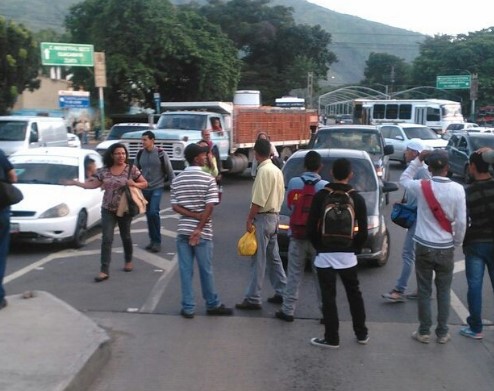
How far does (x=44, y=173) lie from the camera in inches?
440

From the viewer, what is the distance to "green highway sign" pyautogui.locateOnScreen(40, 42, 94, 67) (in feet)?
113

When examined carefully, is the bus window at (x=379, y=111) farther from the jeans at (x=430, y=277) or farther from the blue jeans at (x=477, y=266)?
the jeans at (x=430, y=277)

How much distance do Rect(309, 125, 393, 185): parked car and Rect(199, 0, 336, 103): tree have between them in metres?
54.5

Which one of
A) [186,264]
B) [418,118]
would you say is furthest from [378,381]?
[418,118]

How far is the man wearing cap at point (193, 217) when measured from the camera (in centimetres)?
673

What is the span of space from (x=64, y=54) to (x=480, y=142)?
22861mm

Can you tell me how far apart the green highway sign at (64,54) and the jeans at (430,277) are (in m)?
31.2

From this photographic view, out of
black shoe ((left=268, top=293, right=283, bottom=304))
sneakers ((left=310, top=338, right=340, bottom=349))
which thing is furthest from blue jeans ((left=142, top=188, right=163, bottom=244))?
sneakers ((left=310, top=338, right=340, bottom=349))

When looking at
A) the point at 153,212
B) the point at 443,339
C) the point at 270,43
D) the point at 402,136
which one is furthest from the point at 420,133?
the point at 270,43

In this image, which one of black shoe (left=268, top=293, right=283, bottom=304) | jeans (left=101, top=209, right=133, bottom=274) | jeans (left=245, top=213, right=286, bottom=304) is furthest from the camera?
jeans (left=101, top=209, right=133, bottom=274)

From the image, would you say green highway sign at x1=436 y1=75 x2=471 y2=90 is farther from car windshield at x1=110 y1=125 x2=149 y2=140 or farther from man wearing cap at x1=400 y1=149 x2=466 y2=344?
man wearing cap at x1=400 y1=149 x2=466 y2=344

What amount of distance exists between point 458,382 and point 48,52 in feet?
108

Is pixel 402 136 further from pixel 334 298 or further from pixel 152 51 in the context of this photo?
pixel 334 298

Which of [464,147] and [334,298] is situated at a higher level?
[464,147]
